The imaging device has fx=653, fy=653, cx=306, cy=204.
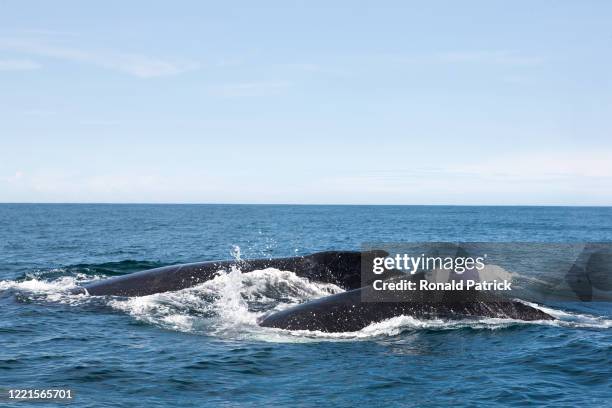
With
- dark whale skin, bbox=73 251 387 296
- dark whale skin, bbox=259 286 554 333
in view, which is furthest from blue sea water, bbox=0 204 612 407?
dark whale skin, bbox=73 251 387 296

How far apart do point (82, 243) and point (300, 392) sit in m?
45.5

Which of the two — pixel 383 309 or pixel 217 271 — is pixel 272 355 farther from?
pixel 217 271

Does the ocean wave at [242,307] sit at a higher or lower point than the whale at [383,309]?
lower

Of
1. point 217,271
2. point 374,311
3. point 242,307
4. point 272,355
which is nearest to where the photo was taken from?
point 272,355

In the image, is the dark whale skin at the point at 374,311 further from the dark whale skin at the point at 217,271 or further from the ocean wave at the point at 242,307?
the dark whale skin at the point at 217,271

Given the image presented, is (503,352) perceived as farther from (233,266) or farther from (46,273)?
(46,273)

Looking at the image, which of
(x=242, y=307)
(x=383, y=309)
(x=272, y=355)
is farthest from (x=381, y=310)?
(x=242, y=307)

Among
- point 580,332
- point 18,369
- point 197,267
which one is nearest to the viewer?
point 18,369

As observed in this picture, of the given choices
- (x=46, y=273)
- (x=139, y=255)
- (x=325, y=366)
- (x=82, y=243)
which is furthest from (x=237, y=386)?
(x=82, y=243)

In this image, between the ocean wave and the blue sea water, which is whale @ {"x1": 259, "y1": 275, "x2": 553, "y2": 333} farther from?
the blue sea water

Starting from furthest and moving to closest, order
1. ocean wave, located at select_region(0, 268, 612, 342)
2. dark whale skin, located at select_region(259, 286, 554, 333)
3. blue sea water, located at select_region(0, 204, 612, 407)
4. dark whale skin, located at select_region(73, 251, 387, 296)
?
dark whale skin, located at select_region(73, 251, 387, 296), dark whale skin, located at select_region(259, 286, 554, 333), ocean wave, located at select_region(0, 268, 612, 342), blue sea water, located at select_region(0, 204, 612, 407)

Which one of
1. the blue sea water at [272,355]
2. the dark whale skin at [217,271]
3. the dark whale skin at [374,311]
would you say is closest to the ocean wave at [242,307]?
the blue sea water at [272,355]

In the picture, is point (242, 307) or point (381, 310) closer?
point (381, 310)

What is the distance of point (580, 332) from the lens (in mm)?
16219
